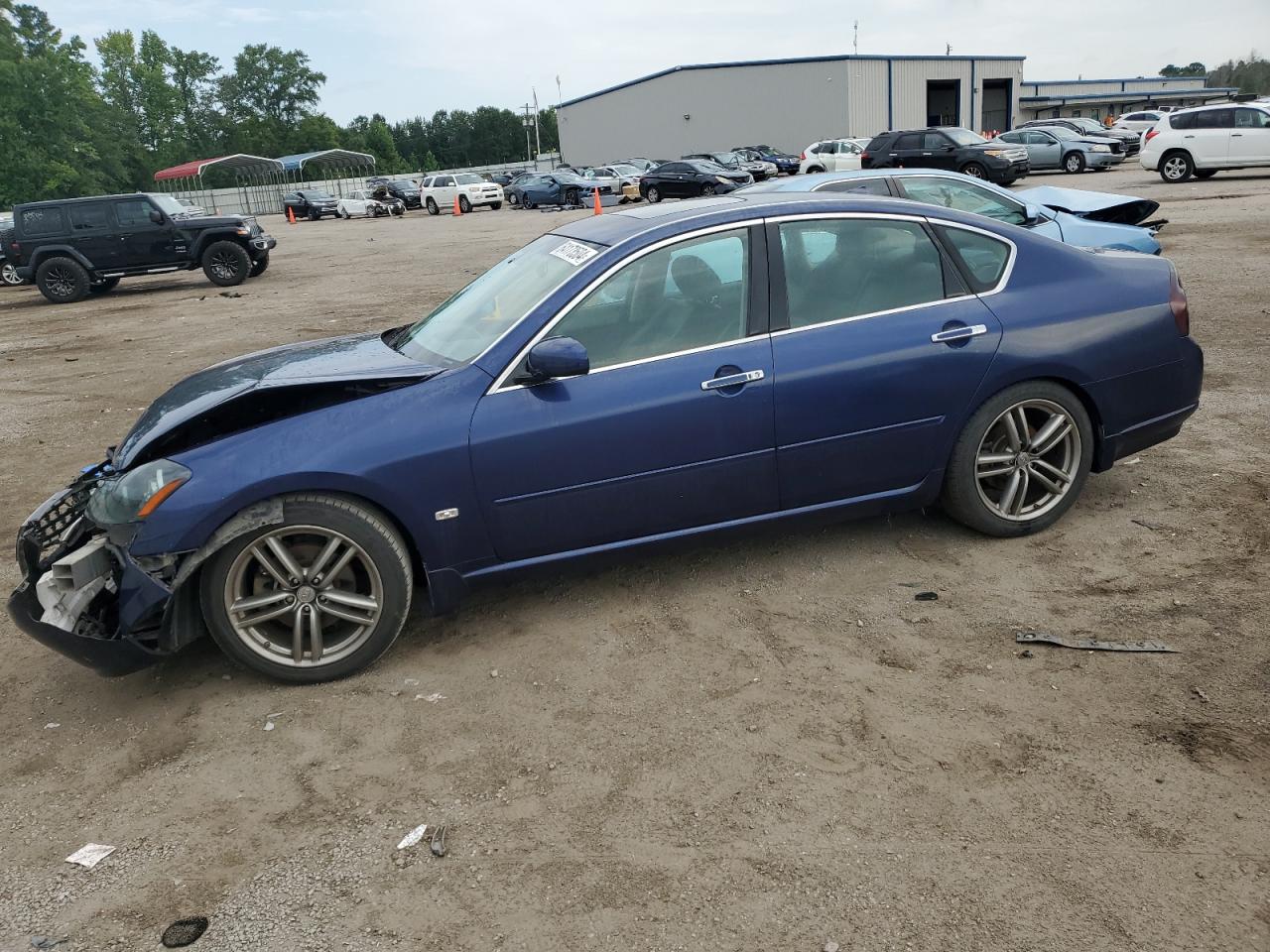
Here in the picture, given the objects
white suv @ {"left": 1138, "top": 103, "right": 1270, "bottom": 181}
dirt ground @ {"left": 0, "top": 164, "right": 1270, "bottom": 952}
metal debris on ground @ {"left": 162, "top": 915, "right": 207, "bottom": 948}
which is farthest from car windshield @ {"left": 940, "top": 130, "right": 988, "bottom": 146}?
metal debris on ground @ {"left": 162, "top": 915, "right": 207, "bottom": 948}

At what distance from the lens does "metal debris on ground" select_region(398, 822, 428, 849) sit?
9.60 ft

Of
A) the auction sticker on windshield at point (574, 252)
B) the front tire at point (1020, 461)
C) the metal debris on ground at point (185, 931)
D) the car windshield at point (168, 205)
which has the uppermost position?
the car windshield at point (168, 205)

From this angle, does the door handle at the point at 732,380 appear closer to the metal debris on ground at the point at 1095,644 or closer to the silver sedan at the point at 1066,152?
the metal debris on ground at the point at 1095,644

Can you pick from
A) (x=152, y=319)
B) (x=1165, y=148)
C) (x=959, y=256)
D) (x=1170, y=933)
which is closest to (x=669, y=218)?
(x=959, y=256)

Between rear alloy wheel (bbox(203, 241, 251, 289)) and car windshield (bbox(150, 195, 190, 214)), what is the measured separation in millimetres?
937

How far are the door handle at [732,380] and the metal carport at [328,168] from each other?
70.4 m

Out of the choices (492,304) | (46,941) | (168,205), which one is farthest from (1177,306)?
(168,205)

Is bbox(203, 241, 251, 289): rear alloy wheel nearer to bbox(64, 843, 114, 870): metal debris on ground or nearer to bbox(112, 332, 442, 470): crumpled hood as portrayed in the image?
bbox(112, 332, 442, 470): crumpled hood

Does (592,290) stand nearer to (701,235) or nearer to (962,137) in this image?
(701,235)

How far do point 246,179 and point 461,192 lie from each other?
4186cm

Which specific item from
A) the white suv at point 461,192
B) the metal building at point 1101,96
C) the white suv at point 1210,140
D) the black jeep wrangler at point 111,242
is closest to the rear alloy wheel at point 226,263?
the black jeep wrangler at point 111,242

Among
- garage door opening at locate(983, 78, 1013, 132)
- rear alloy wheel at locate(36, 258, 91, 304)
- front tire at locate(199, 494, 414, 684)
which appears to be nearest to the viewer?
front tire at locate(199, 494, 414, 684)

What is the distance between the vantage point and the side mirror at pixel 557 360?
12.5ft

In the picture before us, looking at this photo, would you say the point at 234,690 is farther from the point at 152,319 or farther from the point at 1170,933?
the point at 152,319
